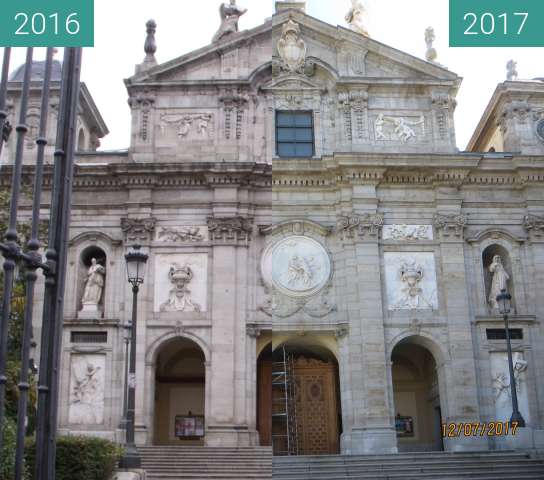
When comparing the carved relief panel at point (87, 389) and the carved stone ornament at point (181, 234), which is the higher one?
the carved stone ornament at point (181, 234)

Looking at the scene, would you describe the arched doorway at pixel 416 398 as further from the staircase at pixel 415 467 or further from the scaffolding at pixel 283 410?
the staircase at pixel 415 467

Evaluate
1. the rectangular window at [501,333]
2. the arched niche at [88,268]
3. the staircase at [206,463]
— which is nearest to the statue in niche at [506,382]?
the rectangular window at [501,333]

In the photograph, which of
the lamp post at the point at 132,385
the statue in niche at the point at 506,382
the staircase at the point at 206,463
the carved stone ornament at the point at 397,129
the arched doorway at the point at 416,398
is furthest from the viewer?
the carved stone ornament at the point at 397,129

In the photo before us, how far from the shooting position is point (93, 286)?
86.1ft

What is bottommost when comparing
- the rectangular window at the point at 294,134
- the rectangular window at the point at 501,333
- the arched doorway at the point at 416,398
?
the arched doorway at the point at 416,398

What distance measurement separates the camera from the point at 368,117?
28.2 metres

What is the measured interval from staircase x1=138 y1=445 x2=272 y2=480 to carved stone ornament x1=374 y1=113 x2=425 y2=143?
481 inches

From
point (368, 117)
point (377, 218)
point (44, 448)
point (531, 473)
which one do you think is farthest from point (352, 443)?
point (44, 448)

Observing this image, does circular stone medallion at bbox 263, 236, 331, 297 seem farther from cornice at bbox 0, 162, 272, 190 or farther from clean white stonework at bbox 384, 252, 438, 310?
cornice at bbox 0, 162, 272, 190

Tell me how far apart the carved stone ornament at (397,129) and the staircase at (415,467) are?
11.7m

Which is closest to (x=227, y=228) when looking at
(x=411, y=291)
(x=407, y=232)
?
(x=407, y=232)

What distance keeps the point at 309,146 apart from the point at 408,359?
895 centimetres

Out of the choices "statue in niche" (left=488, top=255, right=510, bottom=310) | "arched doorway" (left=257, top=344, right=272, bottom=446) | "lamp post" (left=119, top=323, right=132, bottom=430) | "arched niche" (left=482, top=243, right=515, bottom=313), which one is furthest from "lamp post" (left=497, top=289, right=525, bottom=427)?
"lamp post" (left=119, top=323, right=132, bottom=430)

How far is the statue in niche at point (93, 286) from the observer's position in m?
26.2
